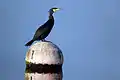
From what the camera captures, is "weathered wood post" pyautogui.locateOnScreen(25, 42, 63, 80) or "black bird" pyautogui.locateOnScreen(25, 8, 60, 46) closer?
"weathered wood post" pyautogui.locateOnScreen(25, 42, 63, 80)

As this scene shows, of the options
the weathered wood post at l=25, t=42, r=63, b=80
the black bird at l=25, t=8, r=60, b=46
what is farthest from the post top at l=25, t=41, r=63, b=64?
the black bird at l=25, t=8, r=60, b=46

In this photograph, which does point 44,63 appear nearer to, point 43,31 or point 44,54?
point 44,54

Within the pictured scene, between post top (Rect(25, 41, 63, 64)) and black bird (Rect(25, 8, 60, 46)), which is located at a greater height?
black bird (Rect(25, 8, 60, 46))

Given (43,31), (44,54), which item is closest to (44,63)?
(44,54)

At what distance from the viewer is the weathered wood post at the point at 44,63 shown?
534cm

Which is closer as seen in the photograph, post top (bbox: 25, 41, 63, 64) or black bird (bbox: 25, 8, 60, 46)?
post top (bbox: 25, 41, 63, 64)

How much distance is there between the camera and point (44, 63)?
5363 millimetres

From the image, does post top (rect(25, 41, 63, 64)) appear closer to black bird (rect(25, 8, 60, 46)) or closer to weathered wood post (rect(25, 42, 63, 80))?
weathered wood post (rect(25, 42, 63, 80))

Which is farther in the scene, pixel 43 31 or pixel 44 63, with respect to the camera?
pixel 43 31

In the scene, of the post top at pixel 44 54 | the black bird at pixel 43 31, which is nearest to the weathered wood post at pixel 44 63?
the post top at pixel 44 54

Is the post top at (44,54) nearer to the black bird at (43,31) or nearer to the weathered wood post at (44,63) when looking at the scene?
the weathered wood post at (44,63)

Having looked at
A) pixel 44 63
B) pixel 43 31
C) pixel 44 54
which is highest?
pixel 43 31

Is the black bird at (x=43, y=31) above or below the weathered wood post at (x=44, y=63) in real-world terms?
above

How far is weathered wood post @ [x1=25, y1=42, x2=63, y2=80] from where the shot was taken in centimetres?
534
